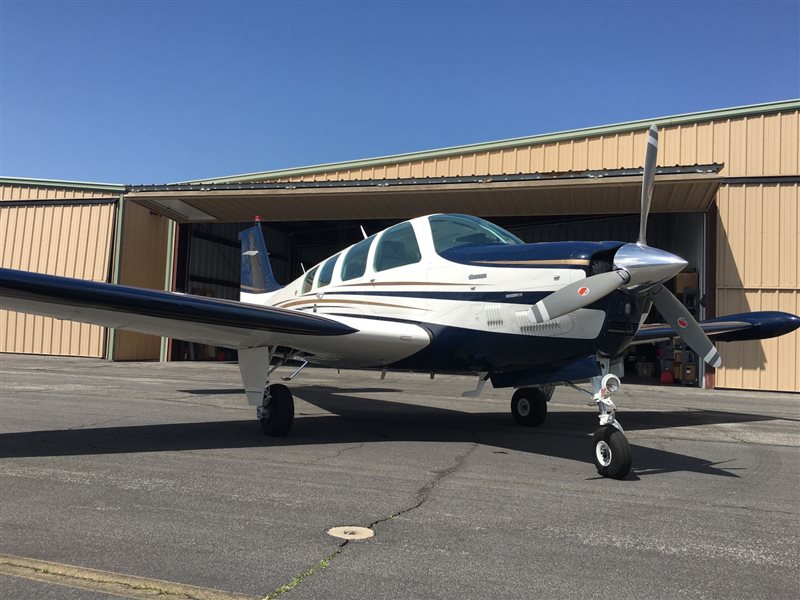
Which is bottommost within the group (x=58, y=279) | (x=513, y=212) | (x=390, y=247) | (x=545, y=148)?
(x=58, y=279)

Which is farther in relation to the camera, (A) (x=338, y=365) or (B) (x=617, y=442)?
(A) (x=338, y=365)

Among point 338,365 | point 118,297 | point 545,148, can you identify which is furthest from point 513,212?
point 118,297

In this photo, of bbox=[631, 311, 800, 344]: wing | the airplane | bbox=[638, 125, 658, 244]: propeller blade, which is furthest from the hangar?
bbox=[638, 125, 658, 244]: propeller blade

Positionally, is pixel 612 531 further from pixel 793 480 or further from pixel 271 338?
pixel 271 338

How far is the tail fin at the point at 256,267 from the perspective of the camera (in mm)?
11836

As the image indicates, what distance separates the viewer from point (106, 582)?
2.56 metres

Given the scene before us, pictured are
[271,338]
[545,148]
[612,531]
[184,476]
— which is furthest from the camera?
[545,148]

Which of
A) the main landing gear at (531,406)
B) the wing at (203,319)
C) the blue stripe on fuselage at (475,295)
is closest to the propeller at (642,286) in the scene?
the blue stripe on fuselage at (475,295)

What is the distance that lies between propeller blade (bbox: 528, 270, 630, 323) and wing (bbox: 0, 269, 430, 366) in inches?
61.1

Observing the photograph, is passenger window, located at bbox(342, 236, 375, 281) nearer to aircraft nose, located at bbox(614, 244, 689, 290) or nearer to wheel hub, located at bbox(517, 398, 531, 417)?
wheel hub, located at bbox(517, 398, 531, 417)

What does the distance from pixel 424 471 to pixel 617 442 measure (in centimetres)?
168

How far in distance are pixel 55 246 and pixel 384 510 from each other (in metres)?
23.6

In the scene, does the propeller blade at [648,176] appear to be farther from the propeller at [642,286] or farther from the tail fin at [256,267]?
the tail fin at [256,267]

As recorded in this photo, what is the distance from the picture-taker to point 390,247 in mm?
7102
